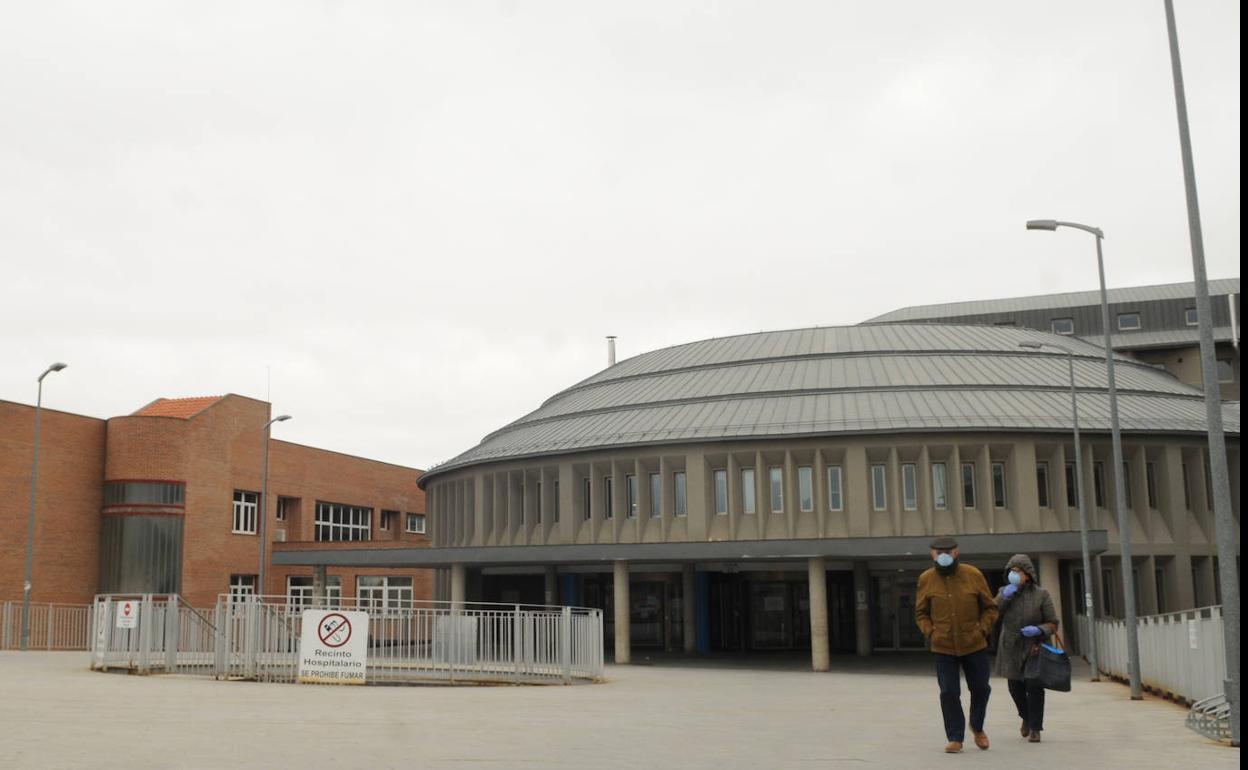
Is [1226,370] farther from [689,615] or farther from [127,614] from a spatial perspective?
[127,614]

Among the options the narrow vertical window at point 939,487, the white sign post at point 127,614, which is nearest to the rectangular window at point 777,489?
the narrow vertical window at point 939,487

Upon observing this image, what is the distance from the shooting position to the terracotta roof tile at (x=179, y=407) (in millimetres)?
53316

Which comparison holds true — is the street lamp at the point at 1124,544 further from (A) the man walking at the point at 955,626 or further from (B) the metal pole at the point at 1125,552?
(A) the man walking at the point at 955,626

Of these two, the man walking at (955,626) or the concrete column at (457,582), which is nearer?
the man walking at (955,626)

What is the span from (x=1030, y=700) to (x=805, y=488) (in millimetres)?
27885

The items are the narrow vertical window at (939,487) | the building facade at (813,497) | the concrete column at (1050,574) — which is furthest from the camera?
the narrow vertical window at (939,487)

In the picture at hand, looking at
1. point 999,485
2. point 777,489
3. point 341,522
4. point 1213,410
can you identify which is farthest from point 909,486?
point 341,522

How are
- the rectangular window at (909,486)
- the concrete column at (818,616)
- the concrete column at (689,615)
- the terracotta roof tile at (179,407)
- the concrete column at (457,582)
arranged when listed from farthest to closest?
the terracotta roof tile at (179,407) < the concrete column at (689,615) < the concrete column at (457,582) < the rectangular window at (909,486) < the concrete column at (818,616)

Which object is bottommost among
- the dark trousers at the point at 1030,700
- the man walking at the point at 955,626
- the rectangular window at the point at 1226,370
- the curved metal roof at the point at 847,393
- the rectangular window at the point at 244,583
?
the dark trousers at the point at 1030,700

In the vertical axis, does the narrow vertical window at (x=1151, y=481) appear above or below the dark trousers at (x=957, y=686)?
above

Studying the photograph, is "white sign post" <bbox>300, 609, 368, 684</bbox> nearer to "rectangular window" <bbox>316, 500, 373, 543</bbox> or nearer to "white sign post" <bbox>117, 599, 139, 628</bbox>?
"white sign post" <bbox>117, 599, 139, 628</bbox>

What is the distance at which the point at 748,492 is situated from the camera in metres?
41.9

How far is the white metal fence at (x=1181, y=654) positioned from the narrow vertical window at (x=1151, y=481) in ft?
52.4

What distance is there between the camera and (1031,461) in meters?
40.4
